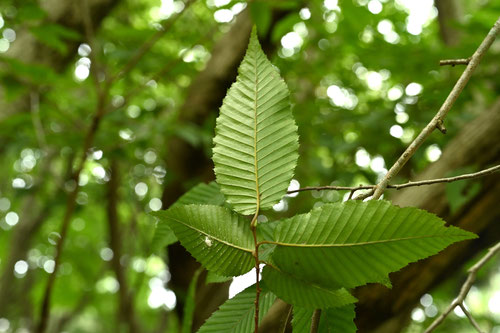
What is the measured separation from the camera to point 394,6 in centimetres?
374

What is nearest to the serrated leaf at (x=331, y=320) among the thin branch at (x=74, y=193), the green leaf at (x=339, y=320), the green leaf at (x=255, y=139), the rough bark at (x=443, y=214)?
the green leaf at (x=339, y=320)

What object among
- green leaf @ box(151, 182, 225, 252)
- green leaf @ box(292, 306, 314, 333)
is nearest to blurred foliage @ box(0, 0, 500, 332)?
green leaf @ box(151, 182, 225, 252)

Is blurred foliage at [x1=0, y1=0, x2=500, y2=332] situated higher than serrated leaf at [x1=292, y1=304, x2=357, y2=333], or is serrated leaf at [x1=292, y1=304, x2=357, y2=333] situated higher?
blurred foliage at [x1=0, y1=0, x2=500, y2=332]

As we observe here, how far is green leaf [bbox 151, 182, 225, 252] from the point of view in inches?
29.5

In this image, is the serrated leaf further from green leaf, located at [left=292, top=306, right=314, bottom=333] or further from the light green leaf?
the light green leaf

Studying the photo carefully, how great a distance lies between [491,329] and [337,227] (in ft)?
11.4

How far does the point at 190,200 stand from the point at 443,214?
3.08ft

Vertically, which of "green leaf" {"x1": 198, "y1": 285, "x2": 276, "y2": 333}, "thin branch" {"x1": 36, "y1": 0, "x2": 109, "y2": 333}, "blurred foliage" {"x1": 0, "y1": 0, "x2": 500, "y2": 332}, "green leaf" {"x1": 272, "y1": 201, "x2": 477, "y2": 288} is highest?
"blurred foliage" {"x1": 0, "y1": 0, "x2": 500, "y2": 332}

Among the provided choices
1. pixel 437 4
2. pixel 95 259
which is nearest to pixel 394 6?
pixel 437 4

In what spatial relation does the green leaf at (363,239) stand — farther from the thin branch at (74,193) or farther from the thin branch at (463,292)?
the thin branch at (74,193)

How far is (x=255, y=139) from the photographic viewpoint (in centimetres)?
49

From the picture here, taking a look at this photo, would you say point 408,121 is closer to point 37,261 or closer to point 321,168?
point 321,168

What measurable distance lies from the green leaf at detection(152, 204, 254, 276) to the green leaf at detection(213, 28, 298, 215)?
2 centimetres

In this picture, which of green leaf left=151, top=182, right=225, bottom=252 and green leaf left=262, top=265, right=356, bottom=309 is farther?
green leaf left=151, top=182, right=225, bottom=252
